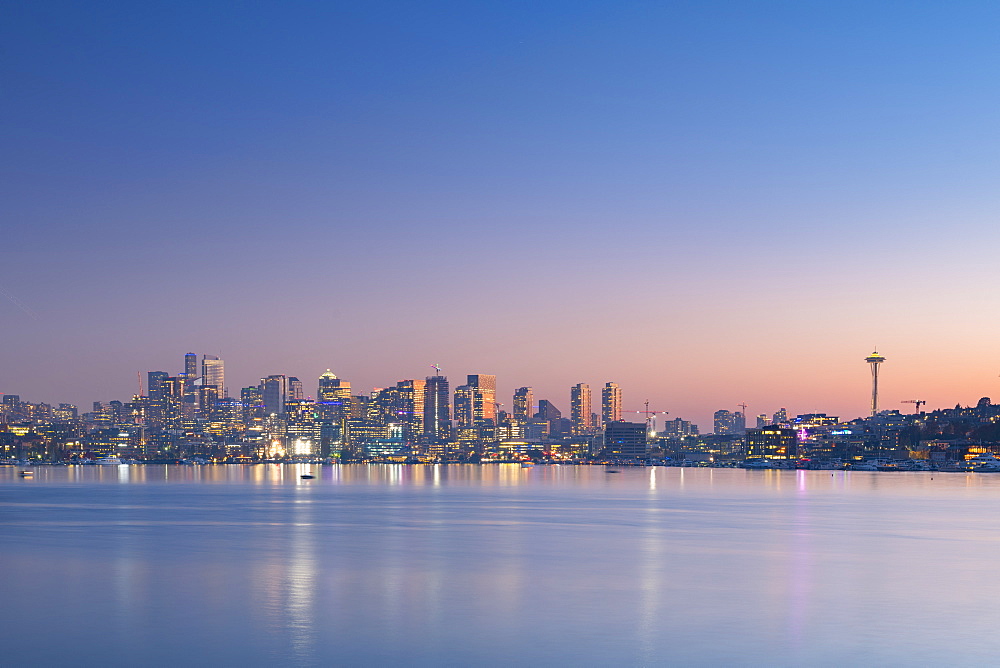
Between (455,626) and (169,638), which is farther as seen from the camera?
(455,626)

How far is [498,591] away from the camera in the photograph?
3278cm

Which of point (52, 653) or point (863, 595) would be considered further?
point (863, 595)

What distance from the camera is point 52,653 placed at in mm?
22922

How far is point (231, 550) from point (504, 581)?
1545 cm

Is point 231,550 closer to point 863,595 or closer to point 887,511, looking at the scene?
point 863,595

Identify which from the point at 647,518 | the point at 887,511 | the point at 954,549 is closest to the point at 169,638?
the point at 954,549

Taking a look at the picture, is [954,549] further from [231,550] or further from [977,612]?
[231,550]

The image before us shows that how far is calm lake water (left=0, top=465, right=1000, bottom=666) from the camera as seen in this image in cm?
2356

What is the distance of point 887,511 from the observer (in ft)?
244

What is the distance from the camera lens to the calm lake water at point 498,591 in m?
23.6

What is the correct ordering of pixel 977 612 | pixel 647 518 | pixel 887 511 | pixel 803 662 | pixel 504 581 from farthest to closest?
pixel 887 511 < pixel 647 518 < pixel 504 581 < pixel 977 612 < pixel 803 662

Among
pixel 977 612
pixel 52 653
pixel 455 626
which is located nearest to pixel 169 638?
pixel 52 653

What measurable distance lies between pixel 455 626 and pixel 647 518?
4246cm

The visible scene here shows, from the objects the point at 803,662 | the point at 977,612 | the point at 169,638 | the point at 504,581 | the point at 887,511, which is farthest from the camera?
the point at 887,511
